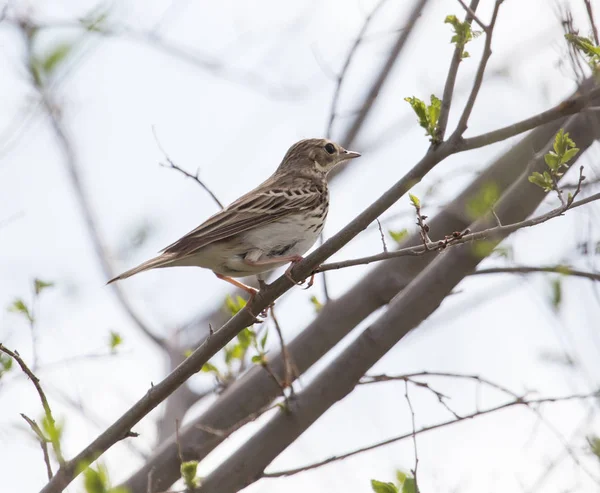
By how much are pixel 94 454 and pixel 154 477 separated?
5.90 ft

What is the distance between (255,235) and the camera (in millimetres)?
7707

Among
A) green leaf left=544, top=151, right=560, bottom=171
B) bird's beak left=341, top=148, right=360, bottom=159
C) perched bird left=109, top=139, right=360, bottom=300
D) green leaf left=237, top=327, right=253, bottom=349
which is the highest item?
bird's beak left=341, top=148, right=360, bottom=159

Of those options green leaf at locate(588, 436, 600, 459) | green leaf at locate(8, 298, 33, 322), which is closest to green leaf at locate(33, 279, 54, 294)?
green leaf at locate(8, 298, 33, 322)

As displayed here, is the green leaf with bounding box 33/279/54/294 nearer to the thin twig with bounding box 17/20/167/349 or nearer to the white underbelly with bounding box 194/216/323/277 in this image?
the white underbelly with bounding box 194/216/323/277

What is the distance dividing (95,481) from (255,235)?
3804 mm

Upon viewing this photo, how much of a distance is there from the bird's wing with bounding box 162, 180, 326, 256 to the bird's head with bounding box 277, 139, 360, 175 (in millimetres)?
958

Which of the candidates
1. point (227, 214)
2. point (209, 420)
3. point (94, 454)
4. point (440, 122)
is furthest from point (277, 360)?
point (440, 122)

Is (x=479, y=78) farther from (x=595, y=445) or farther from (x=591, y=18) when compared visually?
(x=595, y=445)

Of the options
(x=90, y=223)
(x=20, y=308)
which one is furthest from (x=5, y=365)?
(x=90, y=223)

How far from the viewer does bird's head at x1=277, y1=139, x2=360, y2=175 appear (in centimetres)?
980

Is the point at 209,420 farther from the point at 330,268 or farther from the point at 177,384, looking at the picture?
the point at 330,268

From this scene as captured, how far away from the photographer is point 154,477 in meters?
7.36

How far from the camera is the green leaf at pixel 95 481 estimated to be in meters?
4.14

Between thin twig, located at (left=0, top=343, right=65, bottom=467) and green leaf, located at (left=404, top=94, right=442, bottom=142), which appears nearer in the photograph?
thin twig, located at (left=0, top=343, right=65, bottom=467)
